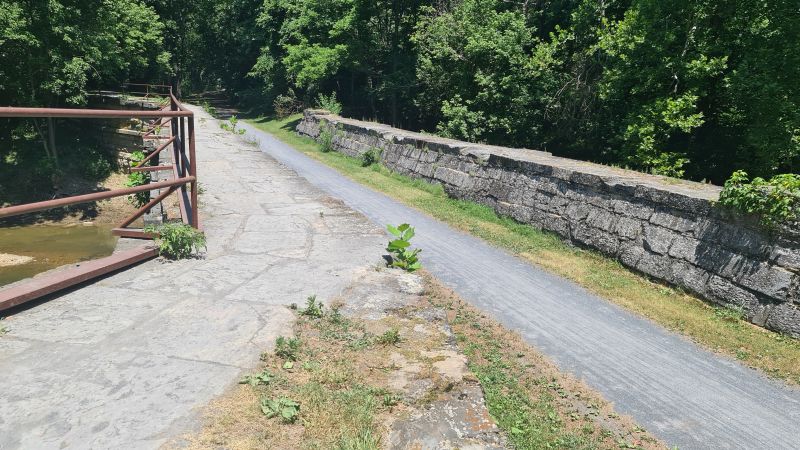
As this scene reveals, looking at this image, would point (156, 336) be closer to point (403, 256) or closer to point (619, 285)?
point (403, 256)

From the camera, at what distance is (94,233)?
54.0 feet

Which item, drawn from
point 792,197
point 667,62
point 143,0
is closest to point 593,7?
point 667,62

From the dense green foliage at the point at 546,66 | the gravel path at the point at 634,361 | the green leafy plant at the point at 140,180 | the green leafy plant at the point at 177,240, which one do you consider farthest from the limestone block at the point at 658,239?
the green leafy plant at the point at 140,180

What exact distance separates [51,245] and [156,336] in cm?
1510

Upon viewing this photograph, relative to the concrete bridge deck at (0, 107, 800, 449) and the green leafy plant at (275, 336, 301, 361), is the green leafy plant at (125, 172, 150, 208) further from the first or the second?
the green leafy plant at (275, 336, 301, 361)

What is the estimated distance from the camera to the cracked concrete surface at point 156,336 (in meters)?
2.47

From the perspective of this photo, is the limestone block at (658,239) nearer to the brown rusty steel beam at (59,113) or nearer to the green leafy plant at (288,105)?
the brown rusty steel beam at (59,113)

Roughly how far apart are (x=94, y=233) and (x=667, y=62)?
18.1 metres

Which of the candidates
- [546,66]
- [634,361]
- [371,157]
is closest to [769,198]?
[634,361]

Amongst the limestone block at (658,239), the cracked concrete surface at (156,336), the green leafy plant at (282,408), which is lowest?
the cracked concrete surface at (156,336)

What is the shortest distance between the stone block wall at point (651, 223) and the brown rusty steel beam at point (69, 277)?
20.4 feet

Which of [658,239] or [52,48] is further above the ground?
[52,48]

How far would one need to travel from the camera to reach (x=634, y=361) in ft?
15.8

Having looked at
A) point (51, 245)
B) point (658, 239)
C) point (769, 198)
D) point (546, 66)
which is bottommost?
point (51, 245)
